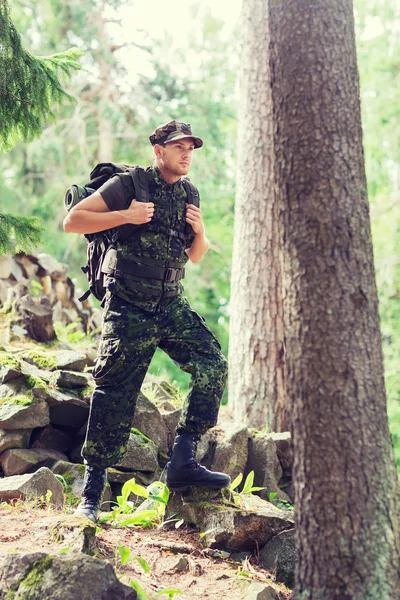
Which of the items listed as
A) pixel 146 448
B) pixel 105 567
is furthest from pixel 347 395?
pixel 146 448

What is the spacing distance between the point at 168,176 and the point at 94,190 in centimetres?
53

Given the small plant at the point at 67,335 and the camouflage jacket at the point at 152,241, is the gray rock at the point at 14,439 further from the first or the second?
the small plant at the point at 67,335

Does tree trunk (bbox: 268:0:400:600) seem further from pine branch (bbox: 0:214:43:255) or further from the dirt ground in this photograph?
pine branch (bbox: 0:214:43:255)

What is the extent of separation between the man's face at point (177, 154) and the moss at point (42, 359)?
10.2 ft

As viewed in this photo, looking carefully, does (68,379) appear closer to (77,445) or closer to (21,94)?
(77,445)

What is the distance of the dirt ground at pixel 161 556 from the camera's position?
13.7 feet

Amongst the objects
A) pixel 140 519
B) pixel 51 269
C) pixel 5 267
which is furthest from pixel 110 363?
pixel 51 269

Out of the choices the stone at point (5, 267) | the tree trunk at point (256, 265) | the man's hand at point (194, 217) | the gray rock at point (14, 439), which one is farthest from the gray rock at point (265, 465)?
the stone at point (5, 267)

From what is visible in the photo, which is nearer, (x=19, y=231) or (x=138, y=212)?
(x=138, y=212)

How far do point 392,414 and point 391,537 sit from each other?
1692cm

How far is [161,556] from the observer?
4625 millimetres

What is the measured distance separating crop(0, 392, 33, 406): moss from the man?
1.48m

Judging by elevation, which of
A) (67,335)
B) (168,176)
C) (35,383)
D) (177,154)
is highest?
(177,154)

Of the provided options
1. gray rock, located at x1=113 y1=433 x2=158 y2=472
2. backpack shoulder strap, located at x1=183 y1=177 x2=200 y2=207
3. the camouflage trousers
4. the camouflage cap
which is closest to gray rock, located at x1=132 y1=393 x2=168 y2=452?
gray rock, located at x1=113 y1=433 x2=158 y2=472
